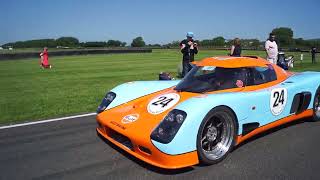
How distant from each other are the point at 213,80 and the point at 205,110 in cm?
106

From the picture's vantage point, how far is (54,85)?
38.4ft

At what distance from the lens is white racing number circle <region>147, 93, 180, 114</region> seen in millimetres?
4375

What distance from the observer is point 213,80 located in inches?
190

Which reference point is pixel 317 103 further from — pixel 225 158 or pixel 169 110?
pixel 169 110

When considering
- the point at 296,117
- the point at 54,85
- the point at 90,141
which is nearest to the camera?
the point at 90,141

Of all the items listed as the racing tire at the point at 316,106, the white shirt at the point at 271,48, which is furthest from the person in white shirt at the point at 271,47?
the racing tire at the point at 316,106

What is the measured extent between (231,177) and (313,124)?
9.29 feet

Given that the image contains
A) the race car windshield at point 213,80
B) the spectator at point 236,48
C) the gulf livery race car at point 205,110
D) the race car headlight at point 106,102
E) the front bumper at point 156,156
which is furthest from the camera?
the spectator at point 236,48

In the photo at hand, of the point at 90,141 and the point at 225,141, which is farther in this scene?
the point at 90,141

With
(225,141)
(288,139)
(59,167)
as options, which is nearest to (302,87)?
(288,139)

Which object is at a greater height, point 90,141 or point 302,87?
point 302,87

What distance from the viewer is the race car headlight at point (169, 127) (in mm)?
3637

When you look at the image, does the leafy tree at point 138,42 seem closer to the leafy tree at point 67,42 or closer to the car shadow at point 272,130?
the leafy tree at point 67,42

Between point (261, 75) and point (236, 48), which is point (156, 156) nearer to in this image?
point (261, 75)
